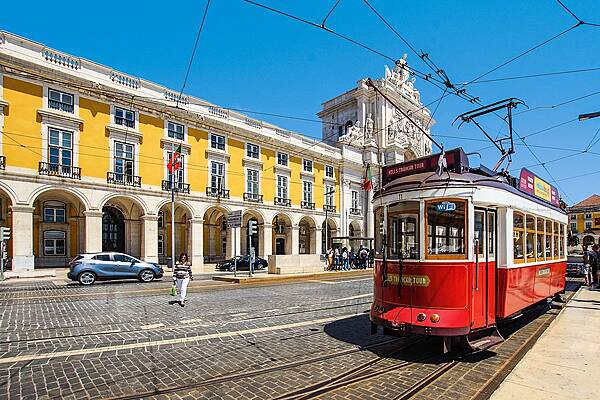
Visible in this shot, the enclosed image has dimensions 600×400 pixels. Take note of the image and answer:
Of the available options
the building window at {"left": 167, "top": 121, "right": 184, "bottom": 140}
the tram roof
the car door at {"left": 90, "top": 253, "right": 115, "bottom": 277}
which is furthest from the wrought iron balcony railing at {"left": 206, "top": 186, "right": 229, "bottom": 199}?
the tram roof

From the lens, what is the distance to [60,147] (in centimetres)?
2419

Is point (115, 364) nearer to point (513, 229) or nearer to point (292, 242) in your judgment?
point (513, 229)

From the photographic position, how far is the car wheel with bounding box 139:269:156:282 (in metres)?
19.8

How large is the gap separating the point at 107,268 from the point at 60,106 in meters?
12.6

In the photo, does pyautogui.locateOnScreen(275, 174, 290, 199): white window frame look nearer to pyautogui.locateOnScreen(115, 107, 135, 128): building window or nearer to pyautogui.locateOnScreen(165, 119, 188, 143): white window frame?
pyautogui.locateOnScreen(165, 119, 188, 143): white window frame

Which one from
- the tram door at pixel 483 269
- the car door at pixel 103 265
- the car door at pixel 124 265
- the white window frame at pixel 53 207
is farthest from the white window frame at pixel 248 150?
the tram door at pixel 483 269

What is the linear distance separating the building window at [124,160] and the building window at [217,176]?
6.97 metres

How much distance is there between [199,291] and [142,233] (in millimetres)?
Result: 15257

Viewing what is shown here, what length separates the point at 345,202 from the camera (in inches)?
1804

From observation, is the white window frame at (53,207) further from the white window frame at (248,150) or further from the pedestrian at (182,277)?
the pedestrian at (182,277)


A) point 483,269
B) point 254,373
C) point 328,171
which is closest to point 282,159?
point 328,171

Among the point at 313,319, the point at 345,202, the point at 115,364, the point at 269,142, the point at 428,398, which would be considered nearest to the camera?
the point at 428,398

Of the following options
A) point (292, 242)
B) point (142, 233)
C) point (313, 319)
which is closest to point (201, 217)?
point (142, 233)

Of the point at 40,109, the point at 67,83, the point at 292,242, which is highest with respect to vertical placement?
the point at 67,83
